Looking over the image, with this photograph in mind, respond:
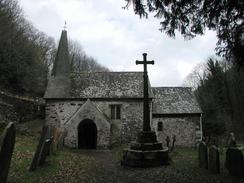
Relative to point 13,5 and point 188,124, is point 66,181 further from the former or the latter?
point 13,5

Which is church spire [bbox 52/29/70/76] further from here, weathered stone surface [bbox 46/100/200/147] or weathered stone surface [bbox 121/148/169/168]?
weathered stone surface [bbox 121/148/169/168]

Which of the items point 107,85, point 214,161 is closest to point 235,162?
point 214,161

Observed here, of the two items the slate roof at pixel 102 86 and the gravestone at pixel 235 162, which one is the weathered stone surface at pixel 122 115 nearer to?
the slate roof at pixel 102 86

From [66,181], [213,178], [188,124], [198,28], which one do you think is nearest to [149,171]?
[213,178]

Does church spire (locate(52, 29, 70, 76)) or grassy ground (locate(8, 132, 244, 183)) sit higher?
church spire (locate(52, 29, 70, 76))

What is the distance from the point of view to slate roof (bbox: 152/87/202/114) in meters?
27.6

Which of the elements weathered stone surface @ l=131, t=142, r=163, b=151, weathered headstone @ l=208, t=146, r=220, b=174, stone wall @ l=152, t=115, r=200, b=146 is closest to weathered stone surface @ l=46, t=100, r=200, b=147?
stone wall @ l=152, t=115, r=200, b=146

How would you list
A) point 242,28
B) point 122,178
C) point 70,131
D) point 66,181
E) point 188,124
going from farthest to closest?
point 188,124 < point 70,131 < point 122,178 < point 66,181 < point 242,28

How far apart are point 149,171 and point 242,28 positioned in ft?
21.0

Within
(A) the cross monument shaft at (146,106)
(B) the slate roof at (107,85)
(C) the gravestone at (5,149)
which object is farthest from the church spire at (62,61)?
(C) the gravestone at (5,149)

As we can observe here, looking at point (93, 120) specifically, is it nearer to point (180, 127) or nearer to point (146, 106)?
point (180, 127)

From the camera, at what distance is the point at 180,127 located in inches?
1070

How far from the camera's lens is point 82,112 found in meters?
23.7

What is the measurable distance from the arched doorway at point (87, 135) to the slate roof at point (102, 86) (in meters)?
2.66
